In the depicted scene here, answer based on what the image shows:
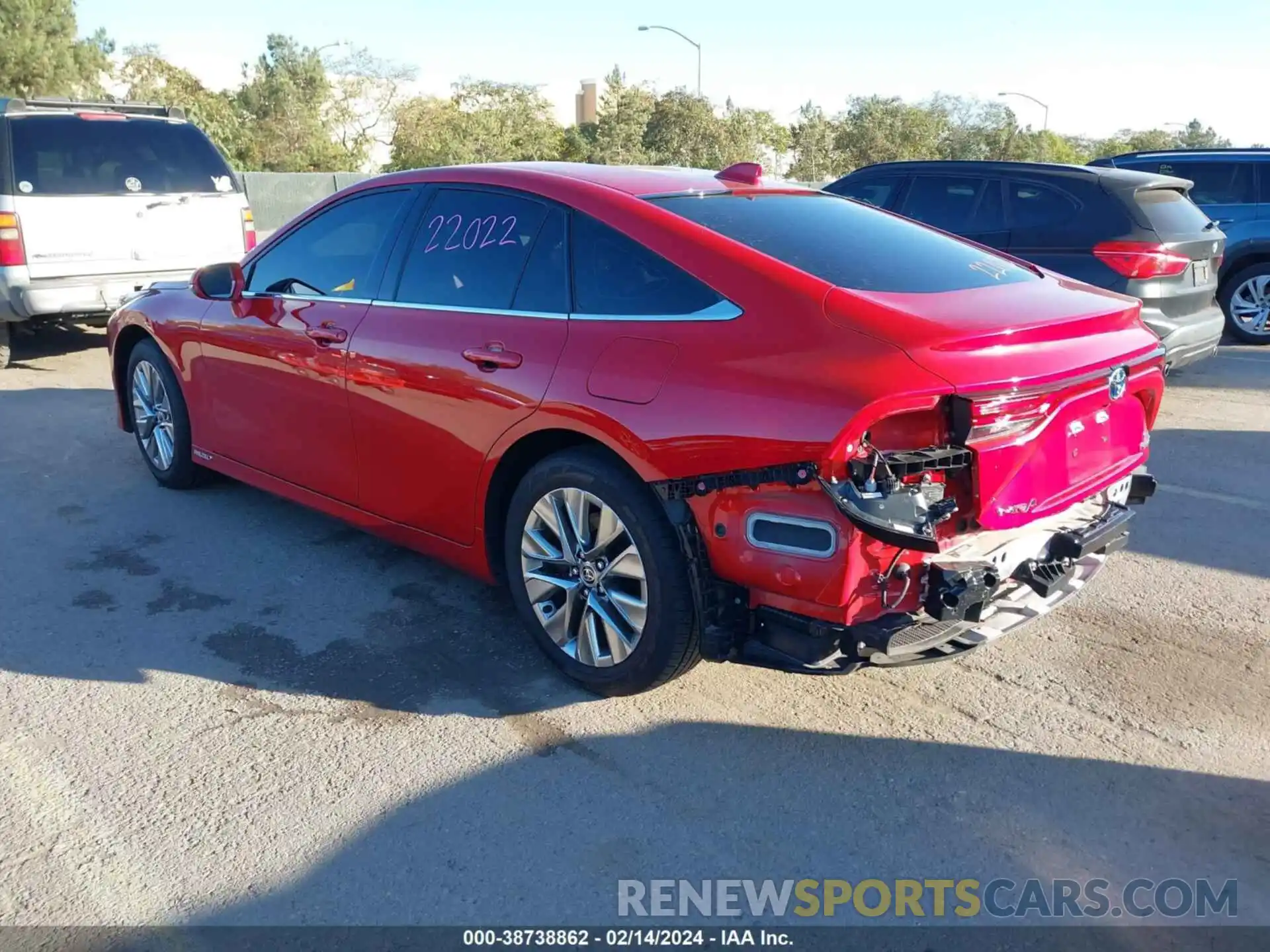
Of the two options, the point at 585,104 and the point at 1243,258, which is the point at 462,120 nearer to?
the point at 585,104

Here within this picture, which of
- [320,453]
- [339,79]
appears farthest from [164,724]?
[339,79]

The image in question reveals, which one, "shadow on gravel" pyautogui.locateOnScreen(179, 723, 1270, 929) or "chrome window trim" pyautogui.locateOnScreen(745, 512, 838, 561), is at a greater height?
"chrome window trim" pyautogui.locateOnScreen(745, 512, 838, 561)

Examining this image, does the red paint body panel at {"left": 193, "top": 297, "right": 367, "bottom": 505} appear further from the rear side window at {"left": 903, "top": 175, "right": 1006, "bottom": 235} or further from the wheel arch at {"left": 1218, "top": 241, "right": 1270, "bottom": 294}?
the wheel arch at {"left": 1218, "top": 241, "right": 1270, "bottom": 294}

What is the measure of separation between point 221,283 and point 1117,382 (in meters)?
3.92

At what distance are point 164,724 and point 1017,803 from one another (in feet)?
8.68

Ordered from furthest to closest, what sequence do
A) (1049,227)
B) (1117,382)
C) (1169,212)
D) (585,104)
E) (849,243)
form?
(585,104) < (1049,227) < (1169,212) < (849,243) < (1117,382)

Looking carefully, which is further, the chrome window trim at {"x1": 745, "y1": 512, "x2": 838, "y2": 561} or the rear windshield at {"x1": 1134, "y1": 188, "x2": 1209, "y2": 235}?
the rear windshield at {"x1": 1134, "y1": 188, "x2": 1209, "y2": 235}

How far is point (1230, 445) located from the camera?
6.62 meters

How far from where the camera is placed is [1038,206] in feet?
25.1

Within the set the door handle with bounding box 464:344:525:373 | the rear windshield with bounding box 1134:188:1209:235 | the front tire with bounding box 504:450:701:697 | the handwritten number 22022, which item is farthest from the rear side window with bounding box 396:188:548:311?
the rear windshield with bounding box 1134:188:1209:235

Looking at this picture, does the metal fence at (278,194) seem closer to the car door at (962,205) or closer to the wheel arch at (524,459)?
the car door at (962,205)

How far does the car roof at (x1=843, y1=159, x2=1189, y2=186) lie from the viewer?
292 inches

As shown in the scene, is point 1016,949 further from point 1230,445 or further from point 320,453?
point 1230,445

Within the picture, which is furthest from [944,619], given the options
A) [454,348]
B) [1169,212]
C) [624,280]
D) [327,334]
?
[1169,212]
